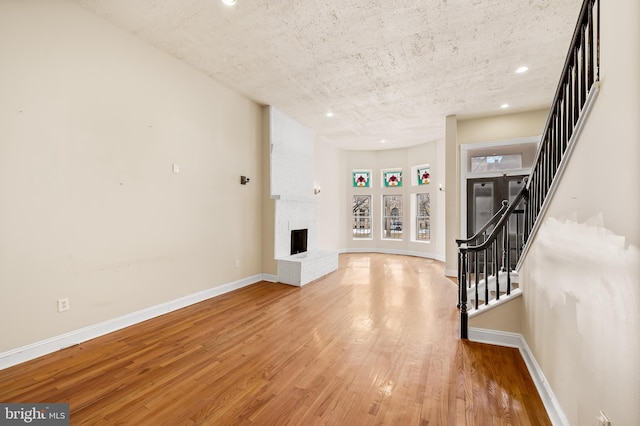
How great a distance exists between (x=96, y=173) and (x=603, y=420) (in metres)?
4.22

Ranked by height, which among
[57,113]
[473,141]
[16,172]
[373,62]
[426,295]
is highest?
[373,62]

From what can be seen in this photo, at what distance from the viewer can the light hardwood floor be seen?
1.80 m

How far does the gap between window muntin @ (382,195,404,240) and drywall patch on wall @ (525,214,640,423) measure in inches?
270

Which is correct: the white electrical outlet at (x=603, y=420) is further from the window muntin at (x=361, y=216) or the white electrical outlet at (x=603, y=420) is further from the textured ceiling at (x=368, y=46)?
the window muntin at (x=361, y=216)

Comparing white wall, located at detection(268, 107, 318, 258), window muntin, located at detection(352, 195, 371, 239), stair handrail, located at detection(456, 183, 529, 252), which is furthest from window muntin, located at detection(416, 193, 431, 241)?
stair handrail, located at detection(456, 183, 529, 252)

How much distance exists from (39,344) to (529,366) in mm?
4345

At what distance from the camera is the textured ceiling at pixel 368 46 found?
2838 mm

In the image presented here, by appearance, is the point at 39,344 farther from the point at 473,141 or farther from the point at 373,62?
the point at 473,141

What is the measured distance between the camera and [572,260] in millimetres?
1610

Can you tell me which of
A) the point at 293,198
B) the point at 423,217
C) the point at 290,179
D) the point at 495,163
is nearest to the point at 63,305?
the point at 293,198

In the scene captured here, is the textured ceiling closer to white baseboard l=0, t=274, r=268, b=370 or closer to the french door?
the french door

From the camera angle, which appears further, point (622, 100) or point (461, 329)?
point (461, 329)

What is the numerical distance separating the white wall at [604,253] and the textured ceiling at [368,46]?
1.98m

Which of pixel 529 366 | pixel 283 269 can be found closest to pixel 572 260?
→ pixel 529 366
